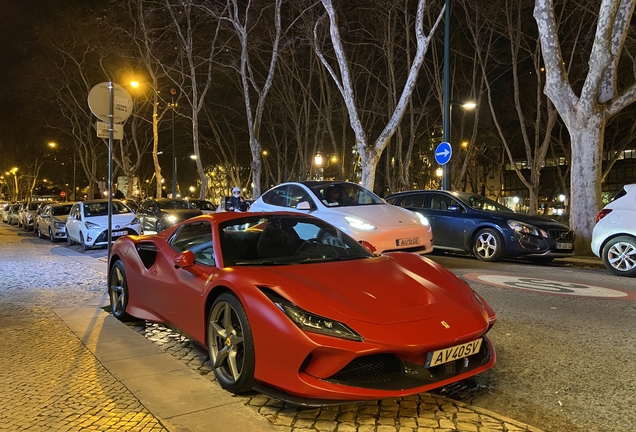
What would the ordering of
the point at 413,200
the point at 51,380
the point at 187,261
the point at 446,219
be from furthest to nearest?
1. the point at 413,200
2. the point at 446,219
3. the point at 187,261
4. the point at 51,380

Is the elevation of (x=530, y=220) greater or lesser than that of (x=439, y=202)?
lesser

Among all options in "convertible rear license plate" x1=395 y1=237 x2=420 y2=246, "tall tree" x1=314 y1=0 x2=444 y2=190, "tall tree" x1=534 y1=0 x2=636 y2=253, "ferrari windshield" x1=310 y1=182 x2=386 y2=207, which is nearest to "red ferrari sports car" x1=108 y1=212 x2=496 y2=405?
"convertible rear license plate" x1=395 y1=237 x2=420 y2=246

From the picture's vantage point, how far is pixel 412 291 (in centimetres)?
362

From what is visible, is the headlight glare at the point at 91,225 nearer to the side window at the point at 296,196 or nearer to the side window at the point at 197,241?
the side window at the point at 296,196

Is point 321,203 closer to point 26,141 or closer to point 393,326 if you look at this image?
point 393,326

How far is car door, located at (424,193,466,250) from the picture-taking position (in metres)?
11.1

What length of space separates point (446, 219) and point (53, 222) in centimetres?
1444

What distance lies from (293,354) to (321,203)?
238 inches

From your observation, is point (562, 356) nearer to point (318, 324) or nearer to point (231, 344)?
point (318, 324)

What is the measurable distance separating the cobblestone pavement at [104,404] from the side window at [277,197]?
15.1 ft

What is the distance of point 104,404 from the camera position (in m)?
3.54

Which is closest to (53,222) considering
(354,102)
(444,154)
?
(354,102)

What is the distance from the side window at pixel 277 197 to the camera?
32.8 feet

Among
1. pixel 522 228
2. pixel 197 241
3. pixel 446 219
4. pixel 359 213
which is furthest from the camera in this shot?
pixel 446 219
